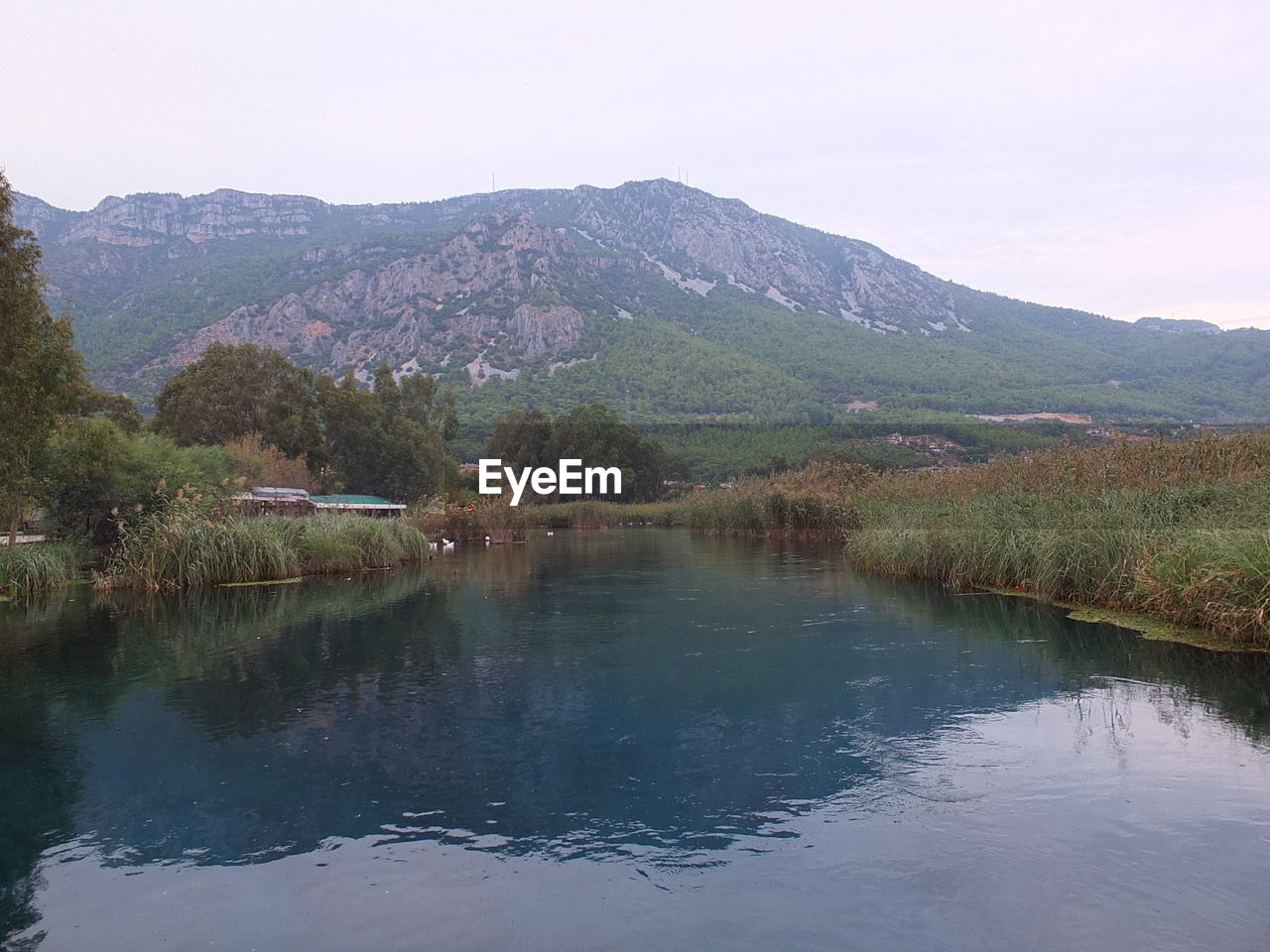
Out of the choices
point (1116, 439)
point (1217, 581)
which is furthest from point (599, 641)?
point (1116, 439)

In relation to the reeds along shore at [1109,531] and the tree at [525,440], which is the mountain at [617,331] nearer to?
the tree at [525,440]

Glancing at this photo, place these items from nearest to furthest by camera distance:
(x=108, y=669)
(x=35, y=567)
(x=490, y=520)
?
(x=108, y=669)
(x=35, y=567)
(x=490, y=520)

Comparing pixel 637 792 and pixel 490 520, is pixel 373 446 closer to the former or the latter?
pixel 490 520

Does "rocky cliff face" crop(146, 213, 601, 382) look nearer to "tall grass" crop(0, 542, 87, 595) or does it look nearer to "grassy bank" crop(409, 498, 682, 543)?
"grassy bank" crop(409, 498, 682, 543)

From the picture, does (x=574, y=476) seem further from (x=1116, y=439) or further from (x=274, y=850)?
(x=274, y=850)

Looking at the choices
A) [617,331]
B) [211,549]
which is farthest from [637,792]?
[617,331]

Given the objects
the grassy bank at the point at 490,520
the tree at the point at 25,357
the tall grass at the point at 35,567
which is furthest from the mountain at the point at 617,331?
the tree at the point at 25,357
